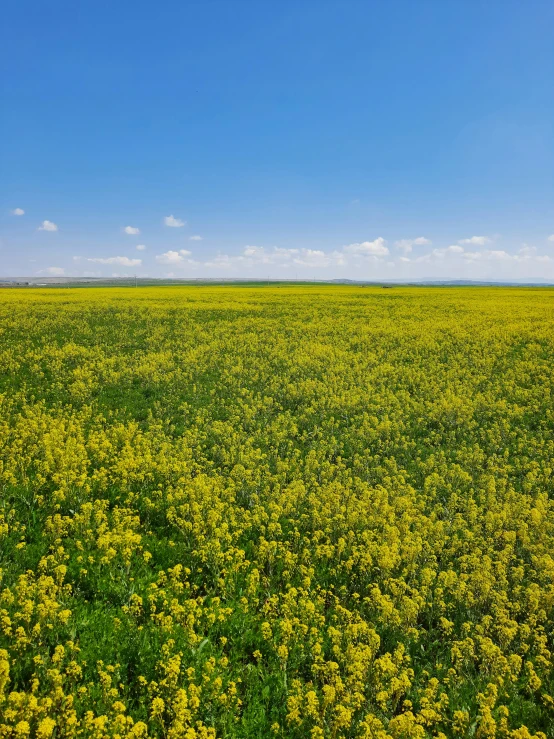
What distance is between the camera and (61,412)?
12938 millimetres

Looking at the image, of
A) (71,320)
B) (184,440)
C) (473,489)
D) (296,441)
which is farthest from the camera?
(71,320)

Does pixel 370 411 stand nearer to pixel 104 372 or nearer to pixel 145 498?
pixel 145 498

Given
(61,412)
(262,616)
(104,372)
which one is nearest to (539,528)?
(262,616)

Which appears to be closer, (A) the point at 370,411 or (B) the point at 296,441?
(B) the point at 296,441

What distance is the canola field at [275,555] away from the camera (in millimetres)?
4469

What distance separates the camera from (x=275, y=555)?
7211 mm

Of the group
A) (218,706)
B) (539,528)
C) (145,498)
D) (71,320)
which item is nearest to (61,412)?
(145,498)

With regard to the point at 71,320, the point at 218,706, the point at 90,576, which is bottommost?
the point at 218,706

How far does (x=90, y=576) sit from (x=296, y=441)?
706cm

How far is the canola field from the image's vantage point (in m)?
4.47

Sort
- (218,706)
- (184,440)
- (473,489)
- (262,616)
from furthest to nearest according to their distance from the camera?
1. (184,440)
2. (473,489)
3. (262,616)
4. (218,706)

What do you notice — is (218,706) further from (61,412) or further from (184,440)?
(61,412)

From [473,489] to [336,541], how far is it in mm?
3831

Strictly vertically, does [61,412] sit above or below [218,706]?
above
